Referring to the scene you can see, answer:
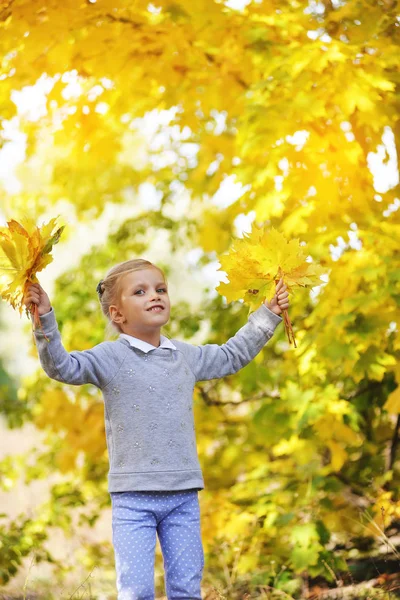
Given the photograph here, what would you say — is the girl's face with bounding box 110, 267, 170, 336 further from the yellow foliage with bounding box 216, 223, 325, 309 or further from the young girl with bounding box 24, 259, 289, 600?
the yellow foliage with bounding box 216, 223, 325, 309

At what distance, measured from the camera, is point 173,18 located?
11.4ft

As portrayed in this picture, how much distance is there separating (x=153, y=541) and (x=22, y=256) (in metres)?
0.87

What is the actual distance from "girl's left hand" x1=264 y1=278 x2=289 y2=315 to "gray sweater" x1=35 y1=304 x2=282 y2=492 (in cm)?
31

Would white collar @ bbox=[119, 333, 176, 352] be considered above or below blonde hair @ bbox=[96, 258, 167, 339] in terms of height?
below

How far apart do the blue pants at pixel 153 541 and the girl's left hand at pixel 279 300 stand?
0.61 metres

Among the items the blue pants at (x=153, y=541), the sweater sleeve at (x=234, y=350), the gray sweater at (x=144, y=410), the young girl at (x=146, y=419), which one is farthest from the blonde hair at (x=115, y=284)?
the blue pants at (x=153, y=541)

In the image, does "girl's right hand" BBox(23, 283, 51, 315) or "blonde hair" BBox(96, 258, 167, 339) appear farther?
"blonde hair" BBox(96, 258, 167, 339)

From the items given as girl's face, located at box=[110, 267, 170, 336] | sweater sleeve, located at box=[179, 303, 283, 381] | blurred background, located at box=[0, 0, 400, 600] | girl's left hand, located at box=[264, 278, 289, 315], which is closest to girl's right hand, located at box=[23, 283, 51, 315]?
girl's face, located at box=[110, 267, 170, 336]

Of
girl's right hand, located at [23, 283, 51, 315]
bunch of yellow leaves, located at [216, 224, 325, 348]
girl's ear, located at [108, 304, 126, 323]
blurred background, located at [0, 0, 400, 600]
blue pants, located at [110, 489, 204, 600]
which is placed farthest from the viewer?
blurred background, located at [0, 0, 400, 600]

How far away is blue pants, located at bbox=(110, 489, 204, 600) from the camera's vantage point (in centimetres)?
231

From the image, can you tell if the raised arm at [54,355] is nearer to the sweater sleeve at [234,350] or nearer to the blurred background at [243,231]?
the sweater sleeve at [234,350]

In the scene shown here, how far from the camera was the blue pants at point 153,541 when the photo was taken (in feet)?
7.57

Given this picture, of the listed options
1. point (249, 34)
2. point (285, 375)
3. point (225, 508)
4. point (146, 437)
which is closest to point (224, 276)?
point (146, 437)

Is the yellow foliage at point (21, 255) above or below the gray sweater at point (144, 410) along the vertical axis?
above
